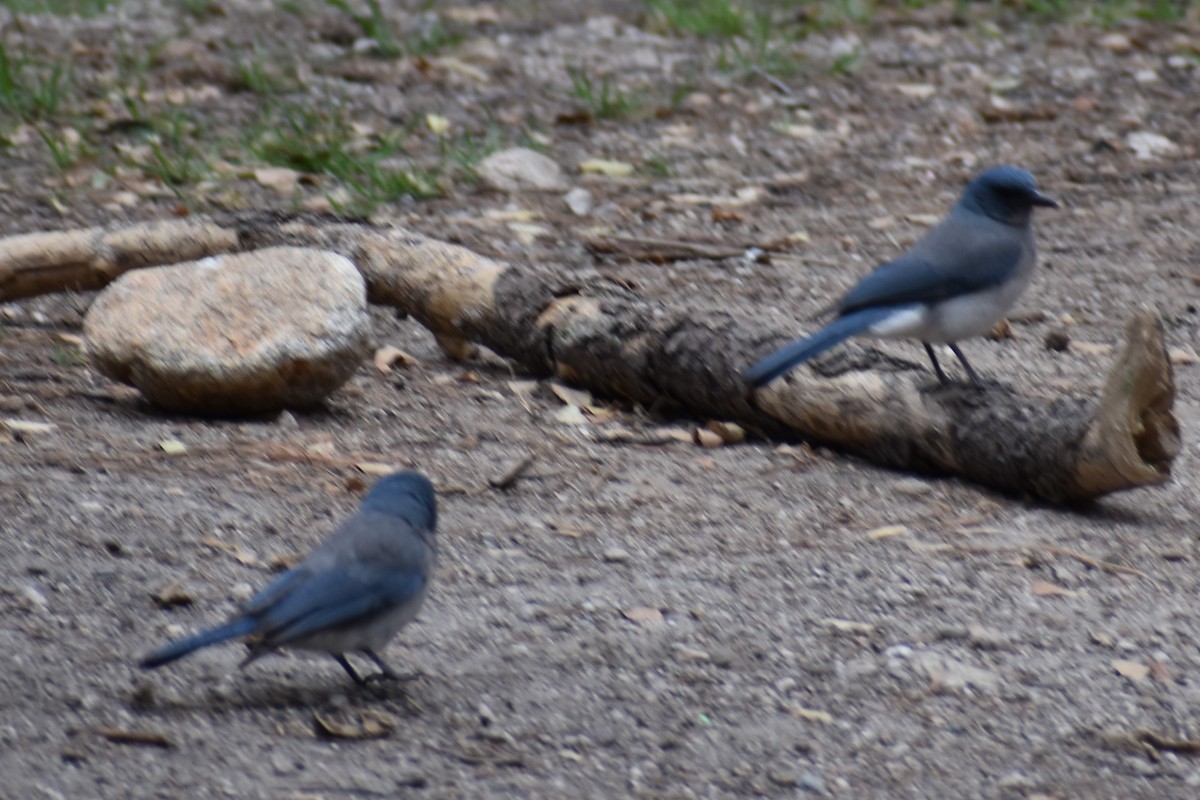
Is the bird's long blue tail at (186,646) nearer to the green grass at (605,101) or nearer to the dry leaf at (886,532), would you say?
the dry leaf at (886,532)

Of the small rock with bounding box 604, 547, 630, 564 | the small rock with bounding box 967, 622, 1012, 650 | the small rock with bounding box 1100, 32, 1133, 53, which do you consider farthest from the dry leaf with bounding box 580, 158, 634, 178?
the small rock with bounding box 967, 622, 1012, 650

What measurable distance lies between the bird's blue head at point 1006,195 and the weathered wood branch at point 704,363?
0.68 metres

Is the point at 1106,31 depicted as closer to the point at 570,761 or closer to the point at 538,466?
the point at 538,466

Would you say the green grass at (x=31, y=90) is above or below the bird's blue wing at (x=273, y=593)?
below

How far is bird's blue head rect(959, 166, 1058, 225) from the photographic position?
4852 millimetres

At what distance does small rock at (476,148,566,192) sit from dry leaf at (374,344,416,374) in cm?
203

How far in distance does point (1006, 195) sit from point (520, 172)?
2810mm

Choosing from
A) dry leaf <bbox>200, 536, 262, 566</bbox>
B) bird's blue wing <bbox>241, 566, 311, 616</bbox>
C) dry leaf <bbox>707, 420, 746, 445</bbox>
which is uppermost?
bird's blue wing <bbox>241, 566, 311, 616</bbox>

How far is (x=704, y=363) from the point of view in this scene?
15.0 ft

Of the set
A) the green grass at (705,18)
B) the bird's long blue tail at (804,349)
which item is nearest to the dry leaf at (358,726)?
the bird's long blue tail at (804,349)

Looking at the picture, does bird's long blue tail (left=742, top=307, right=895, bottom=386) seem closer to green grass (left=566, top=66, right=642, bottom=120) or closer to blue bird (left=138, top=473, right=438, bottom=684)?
blue bird (left=138, top=473, right=438, bottom=684)

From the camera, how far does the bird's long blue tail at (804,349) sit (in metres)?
4.23

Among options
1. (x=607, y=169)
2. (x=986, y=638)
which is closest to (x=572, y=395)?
(x=986, y=638)

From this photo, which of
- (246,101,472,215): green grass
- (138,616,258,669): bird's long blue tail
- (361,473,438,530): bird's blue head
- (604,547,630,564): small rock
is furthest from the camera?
(246,101,472,215): green grass
